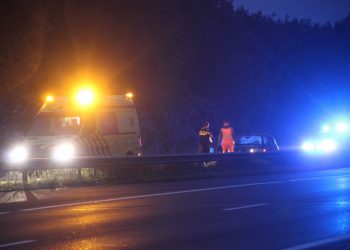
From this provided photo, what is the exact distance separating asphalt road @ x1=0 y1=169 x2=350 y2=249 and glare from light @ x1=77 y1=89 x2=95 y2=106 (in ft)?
15.7

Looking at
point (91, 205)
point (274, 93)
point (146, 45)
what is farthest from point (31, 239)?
point (274, 93)

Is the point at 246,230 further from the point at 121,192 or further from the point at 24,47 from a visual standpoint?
the point at 24,47

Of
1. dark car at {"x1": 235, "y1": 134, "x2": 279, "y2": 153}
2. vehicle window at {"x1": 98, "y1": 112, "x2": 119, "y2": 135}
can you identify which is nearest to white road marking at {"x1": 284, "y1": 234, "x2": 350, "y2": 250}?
vehicle window at {"x1": 98, "y1": 112, "x2": 119, "y2": 135}

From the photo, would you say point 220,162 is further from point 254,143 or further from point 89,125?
point 89,125

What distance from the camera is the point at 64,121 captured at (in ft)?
71.0

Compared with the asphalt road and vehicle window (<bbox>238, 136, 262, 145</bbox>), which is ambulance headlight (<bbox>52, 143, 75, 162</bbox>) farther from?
vehicle window (<bbox>238, 136, 262, 145</bbox>)

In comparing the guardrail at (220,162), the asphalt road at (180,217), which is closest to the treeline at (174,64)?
the guardrail at (220,162)

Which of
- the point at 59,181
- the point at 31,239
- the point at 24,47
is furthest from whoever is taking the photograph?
the point at 24,47

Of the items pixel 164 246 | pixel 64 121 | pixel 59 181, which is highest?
pixel 64 121

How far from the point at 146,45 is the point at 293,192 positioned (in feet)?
76.5

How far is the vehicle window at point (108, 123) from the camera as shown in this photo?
22.2 m

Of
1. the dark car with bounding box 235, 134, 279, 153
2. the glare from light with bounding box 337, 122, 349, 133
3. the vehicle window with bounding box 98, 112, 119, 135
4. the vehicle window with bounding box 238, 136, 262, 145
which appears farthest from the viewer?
the glare from light with bounding box 337, 122, 349, 133

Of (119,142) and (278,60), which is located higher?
(278,60)

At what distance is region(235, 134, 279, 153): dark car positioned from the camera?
2811 cm
